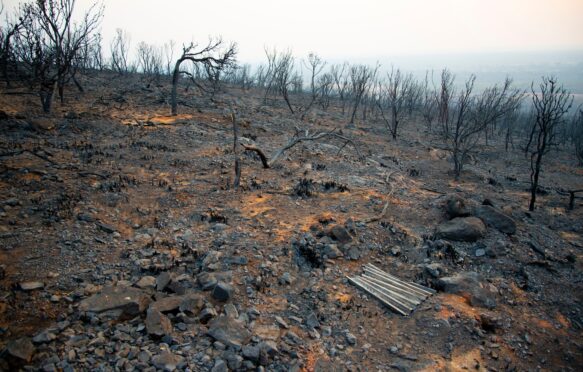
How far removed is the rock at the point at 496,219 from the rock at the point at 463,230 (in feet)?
1.46

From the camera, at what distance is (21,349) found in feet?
11.4

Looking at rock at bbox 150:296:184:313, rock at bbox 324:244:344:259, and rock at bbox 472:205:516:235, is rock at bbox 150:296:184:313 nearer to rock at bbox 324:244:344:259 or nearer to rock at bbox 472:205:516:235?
rock at bbox 324:244:344:259

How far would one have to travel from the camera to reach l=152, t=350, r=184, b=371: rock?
3684 mm

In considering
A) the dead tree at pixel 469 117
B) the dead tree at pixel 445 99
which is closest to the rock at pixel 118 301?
the dead tree at pixel 469 117

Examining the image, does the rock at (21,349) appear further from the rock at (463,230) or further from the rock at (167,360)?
the rock at (463,230)

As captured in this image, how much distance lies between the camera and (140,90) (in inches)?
949

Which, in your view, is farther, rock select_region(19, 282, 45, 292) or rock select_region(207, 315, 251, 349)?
rock select_region(19, 282, 45, 292)

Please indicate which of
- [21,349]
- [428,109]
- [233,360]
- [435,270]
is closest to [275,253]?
[233,360]

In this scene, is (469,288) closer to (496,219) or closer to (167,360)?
(496,219)

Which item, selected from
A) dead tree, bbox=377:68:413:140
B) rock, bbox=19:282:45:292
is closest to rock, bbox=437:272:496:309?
rock, bbox=19:282:45:292

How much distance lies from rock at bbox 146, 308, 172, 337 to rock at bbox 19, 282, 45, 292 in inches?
62.9

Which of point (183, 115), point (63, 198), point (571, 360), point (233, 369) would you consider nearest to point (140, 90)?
point (183, 115)

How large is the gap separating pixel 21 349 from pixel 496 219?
9.24m

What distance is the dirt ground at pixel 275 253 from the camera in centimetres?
443
